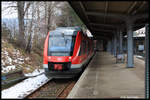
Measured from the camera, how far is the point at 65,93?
8.82m

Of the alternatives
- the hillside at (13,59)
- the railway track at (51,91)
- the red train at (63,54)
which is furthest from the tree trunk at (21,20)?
the railway track at (51,91)

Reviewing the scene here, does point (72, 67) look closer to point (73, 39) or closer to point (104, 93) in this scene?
point (73, 39)

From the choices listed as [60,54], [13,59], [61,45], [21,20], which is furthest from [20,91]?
[21,20]

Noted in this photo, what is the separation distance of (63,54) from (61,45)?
599 mm

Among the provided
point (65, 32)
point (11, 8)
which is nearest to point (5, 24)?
point (11, 8)

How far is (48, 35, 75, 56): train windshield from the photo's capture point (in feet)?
33.7

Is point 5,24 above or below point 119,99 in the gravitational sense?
above

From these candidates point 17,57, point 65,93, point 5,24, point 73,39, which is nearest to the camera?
point 65,93

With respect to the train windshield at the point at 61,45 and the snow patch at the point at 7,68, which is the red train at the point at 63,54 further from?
the snow patch at the point at 7,68

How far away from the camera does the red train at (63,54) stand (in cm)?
997

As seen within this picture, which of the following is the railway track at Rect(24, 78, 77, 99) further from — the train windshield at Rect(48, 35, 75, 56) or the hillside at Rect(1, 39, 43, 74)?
the hillside at Rect(1, 39, 43, 74)

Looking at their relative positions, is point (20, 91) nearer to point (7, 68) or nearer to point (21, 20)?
point (7, 68)

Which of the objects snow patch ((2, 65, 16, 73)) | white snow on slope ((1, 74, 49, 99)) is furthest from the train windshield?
snow patch ((2, 65, 16, 73))

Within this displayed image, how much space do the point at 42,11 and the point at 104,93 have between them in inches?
620
